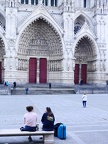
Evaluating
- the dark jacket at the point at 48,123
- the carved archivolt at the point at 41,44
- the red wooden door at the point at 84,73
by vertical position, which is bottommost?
the dark jacket at the point at 48,123

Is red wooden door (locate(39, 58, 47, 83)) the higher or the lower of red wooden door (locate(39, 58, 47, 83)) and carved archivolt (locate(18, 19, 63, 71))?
the lower

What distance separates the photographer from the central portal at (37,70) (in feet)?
123

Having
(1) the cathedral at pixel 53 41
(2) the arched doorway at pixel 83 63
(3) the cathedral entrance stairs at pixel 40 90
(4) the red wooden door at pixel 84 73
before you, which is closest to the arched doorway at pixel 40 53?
(1) the cathedral at pixel 53 41

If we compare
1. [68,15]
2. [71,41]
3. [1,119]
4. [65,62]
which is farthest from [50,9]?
[1,119]

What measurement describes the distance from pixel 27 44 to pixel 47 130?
29.8m

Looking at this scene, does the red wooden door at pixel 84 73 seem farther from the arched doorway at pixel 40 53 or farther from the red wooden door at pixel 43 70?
the red wooden door at pixel 43 70

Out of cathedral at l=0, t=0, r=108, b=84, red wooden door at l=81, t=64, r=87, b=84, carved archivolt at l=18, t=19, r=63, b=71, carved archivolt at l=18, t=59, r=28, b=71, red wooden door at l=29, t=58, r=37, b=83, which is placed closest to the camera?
cathedral at l=0, t=0, r=108, b=84

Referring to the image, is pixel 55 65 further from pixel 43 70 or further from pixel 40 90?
pixel 40 90

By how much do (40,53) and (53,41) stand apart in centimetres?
284

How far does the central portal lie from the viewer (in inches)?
1474

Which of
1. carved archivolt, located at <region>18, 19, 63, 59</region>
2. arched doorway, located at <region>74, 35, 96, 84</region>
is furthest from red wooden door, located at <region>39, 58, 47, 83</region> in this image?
arched doorway, located at <region>74, 35, 96, 84</region>

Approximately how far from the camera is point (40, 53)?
38.0 meters

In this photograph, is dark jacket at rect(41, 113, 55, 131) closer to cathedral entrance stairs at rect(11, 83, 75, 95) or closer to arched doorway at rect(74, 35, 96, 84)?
cathedral entrance stairs at rect(11, 83, 75, 95)

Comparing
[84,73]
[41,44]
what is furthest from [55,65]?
[84,73]
